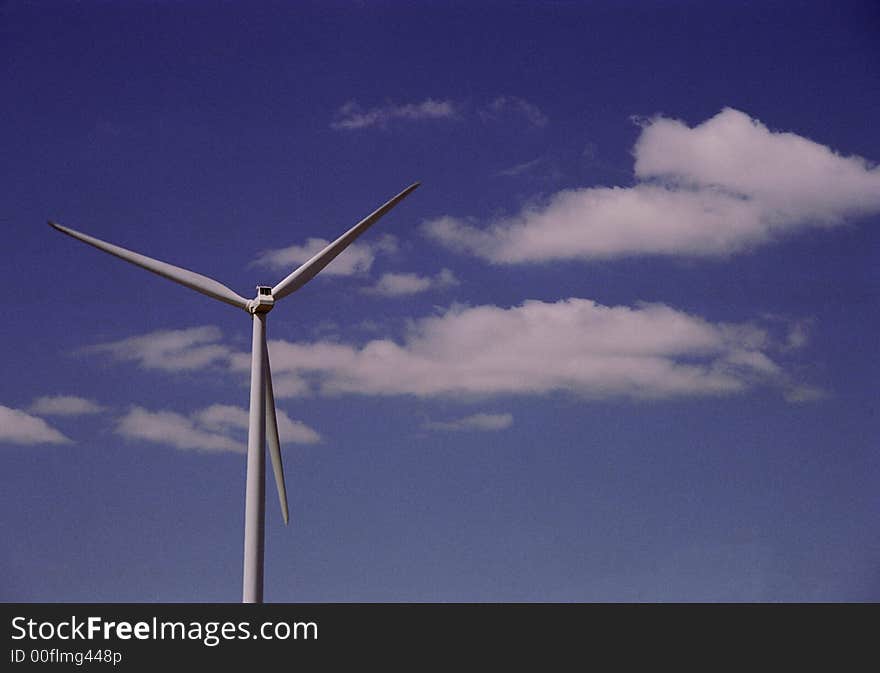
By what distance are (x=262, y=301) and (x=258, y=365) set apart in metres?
1.91

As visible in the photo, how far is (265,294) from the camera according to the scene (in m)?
40.1

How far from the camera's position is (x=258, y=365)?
129 ft

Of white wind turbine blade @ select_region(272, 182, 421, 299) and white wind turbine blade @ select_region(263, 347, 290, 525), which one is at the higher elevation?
white wind turbine blade @ select_region(272, 182, 421, 299)

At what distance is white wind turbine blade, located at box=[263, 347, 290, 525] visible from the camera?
132 feet

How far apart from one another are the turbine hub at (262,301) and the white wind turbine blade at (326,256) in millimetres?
257

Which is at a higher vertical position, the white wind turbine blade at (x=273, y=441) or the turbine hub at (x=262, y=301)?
the turbine hub at (x=262, y=301)

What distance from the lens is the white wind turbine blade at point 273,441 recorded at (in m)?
40.3
